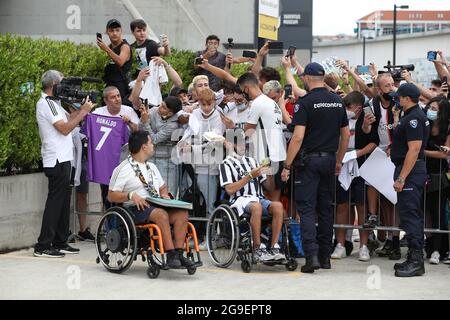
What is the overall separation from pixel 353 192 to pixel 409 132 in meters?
1.73

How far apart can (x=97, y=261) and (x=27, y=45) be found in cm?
289

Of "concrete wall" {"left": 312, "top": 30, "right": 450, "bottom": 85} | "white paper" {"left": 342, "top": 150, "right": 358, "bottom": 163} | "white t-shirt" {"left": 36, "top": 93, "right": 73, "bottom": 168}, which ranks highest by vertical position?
"concrete wall" {"left": 312, "top": 30, "right": 450, "bottom": 85}

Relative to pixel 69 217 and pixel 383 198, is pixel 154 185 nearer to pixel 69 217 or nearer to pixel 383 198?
pixel 69 217

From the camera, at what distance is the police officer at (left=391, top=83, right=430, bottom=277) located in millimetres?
9367

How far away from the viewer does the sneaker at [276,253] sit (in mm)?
9484

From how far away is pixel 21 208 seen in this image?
1065 centimetres

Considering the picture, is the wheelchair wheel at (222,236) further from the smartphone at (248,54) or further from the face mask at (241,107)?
the smartphone at (248,54)

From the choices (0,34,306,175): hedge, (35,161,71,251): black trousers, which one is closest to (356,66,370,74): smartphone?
(0,34,306,175): hedge

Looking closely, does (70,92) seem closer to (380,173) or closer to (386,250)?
(380,173)

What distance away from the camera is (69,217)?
36.3ft

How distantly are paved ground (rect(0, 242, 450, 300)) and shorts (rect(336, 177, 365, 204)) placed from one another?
0.95 meters

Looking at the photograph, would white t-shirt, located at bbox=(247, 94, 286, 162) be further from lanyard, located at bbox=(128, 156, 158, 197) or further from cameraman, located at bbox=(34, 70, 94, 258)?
cameraman, located at bbox=(34, 70, 94, 258)

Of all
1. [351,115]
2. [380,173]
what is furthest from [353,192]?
[351,115]
